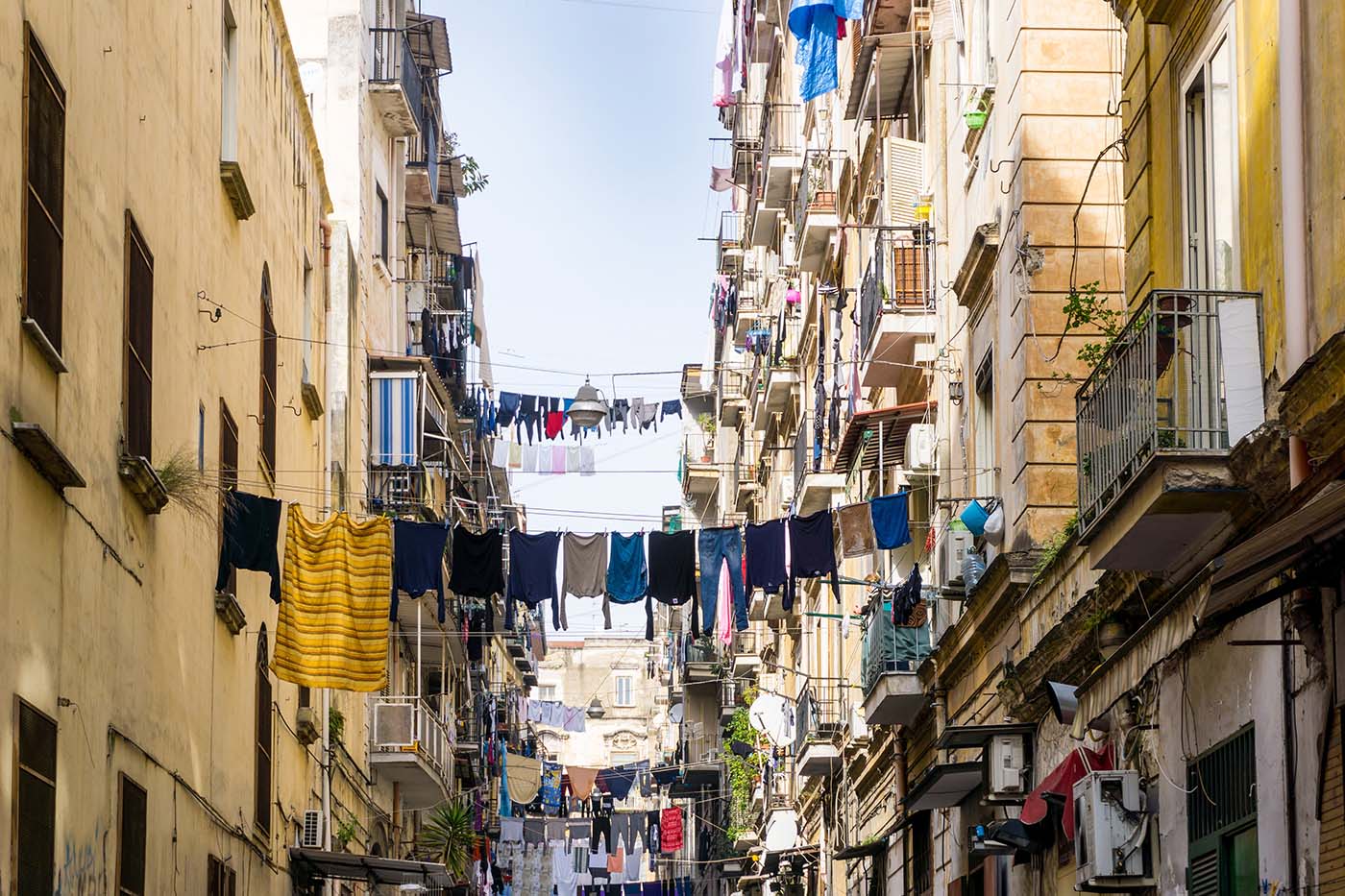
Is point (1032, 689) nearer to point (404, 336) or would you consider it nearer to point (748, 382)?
point (404, 336)

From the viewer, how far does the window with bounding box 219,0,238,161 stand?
1745 centimetres

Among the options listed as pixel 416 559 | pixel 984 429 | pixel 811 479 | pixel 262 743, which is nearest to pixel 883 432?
pixel 984 429

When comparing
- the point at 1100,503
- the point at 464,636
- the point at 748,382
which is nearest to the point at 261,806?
the point at 1100,503

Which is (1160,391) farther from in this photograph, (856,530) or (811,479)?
(811,479)

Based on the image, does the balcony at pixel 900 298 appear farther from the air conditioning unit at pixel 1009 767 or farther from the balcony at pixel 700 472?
the balcony at pixel 700 472

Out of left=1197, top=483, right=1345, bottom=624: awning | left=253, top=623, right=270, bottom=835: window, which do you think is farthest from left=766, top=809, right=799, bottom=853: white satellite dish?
left=1197, top=483, right=1345, bottom=624: awning

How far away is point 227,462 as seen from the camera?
690 inches

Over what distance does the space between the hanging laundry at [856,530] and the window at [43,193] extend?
1077 cm

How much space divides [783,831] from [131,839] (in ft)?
82.7

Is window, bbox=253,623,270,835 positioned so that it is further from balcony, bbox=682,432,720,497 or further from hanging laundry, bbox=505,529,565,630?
balcony, bbox=682,432,720,497

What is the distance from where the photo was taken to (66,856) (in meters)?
11.4

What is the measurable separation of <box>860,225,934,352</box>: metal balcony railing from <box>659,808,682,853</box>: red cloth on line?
35.0m

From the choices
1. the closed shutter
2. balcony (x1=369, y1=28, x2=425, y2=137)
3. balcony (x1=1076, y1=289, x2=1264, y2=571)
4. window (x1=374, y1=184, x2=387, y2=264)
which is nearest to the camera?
balcony (x1=1076, y1=289, x2=1264, y2=571)

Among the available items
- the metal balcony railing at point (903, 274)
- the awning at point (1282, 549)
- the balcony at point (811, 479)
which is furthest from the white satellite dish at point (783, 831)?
the awning at point (1282, 549)
